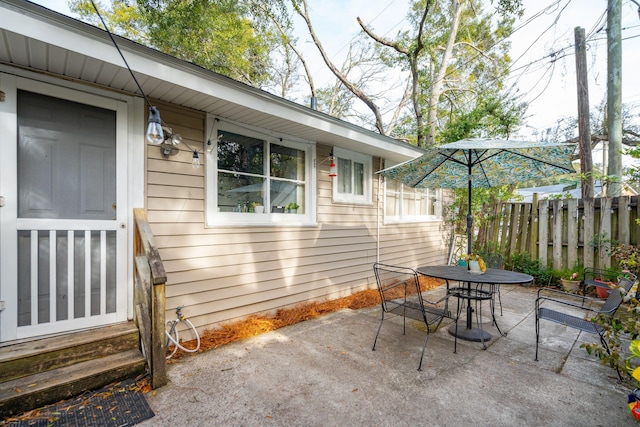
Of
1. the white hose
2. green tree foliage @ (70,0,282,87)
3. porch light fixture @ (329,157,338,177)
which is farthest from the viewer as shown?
green tree foliage @ (70,0,282,87)

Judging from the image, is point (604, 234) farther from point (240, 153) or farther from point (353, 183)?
point (240, 153)

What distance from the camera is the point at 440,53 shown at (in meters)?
9.93

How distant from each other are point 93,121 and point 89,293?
4.90ft

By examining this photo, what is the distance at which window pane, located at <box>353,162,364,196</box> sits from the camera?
16.6 ft

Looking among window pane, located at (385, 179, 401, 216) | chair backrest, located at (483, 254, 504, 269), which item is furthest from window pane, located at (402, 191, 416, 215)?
chair backrest, located at (483, 254, 504, 269)

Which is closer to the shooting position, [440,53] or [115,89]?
[115,89]

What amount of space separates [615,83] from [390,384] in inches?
290

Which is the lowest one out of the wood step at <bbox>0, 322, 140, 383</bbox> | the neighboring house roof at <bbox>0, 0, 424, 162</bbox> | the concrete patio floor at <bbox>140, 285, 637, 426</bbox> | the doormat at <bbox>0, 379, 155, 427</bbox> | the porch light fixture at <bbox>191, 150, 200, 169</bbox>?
the concrete patio floor at <bbox>140, 285, 637, 426</bbox>

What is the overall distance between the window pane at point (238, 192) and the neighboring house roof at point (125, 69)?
0.67 meters

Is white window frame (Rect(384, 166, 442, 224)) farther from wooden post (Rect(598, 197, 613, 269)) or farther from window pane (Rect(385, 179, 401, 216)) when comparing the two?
wooden post (Rect(598, 197, 613, 269))

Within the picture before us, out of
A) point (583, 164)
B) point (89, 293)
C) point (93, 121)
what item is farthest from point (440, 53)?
point (89, 293)

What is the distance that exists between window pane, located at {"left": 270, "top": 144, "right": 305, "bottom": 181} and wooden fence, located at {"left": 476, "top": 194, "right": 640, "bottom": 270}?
496cm

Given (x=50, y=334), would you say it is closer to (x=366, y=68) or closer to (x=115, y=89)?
(x=115, y=89)

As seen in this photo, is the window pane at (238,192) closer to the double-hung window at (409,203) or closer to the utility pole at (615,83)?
the double-hung window at (409,203)
